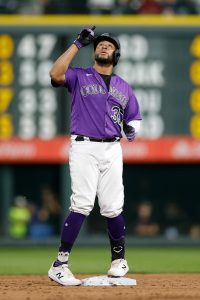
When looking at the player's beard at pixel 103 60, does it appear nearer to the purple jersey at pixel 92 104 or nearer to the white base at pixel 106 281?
the purple jersey at pixel 92 104

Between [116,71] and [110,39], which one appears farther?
[116,71]

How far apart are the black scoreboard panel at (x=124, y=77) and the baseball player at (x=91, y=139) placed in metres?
7.99

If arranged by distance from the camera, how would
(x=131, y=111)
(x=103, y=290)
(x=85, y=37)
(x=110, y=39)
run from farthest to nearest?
(x=131, y=111)
(x=110, y=39)
(x=85, y=37)
(x=103, y=290)

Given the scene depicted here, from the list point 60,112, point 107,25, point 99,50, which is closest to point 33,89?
point 60,112

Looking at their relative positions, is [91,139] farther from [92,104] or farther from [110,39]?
[110,39]

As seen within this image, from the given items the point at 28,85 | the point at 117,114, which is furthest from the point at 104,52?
the point at 28,85

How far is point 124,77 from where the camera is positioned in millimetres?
15656

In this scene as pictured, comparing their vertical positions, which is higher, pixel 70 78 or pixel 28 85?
pixel 70 78

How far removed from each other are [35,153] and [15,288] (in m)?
8.92

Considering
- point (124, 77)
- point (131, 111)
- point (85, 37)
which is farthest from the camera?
point (124, 77)

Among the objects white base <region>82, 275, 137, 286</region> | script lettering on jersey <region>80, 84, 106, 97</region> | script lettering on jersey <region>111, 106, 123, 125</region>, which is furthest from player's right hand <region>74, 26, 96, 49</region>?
white base <region>82, 275, 137, 286</region>

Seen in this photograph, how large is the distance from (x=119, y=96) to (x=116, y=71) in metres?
8.01

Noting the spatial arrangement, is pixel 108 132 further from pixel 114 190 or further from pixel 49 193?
pixel 49 193

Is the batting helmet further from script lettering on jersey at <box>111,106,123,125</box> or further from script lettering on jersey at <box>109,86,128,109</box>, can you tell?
script lettering on jersey at <box>111,106,123,125</box>
